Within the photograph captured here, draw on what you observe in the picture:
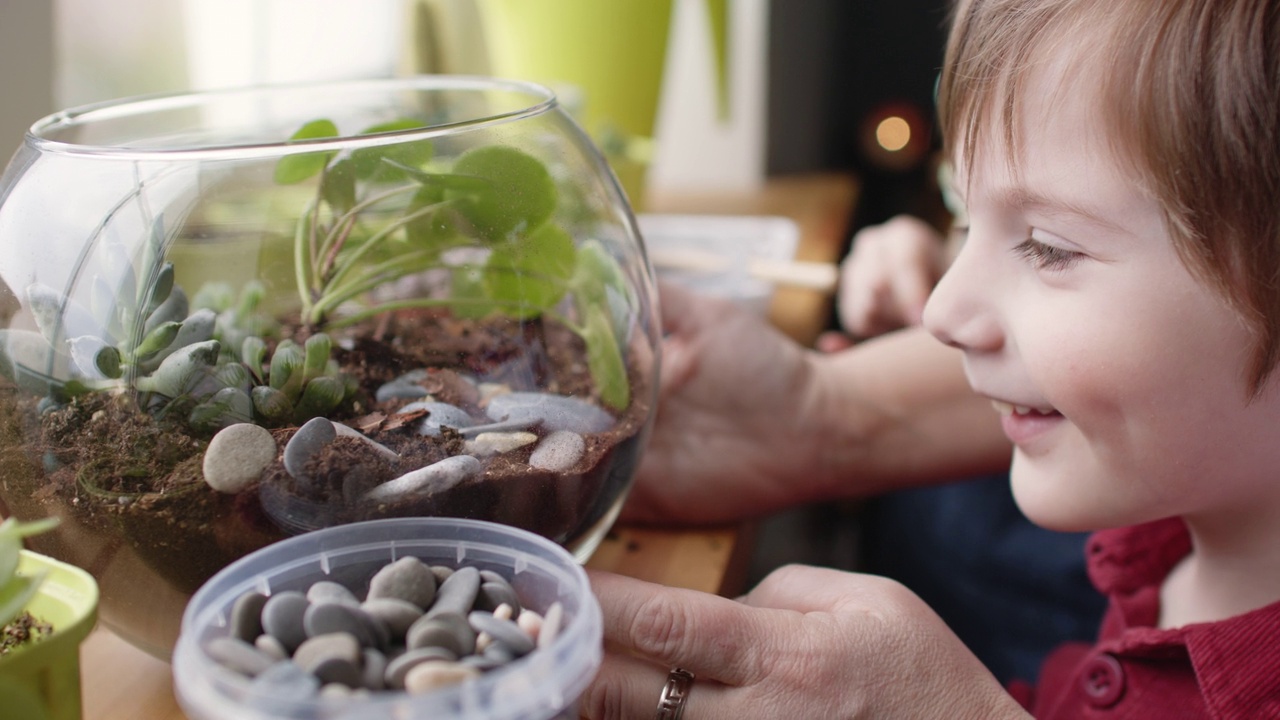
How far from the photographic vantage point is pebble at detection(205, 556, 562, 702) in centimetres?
28

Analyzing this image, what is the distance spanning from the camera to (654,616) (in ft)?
1.33

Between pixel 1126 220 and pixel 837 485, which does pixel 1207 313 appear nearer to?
pixel 1126 220

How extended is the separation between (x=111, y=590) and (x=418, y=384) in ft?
0.49

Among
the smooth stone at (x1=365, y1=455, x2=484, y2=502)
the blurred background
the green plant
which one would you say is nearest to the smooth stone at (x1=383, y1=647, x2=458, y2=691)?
the smooth stone at (x1=365, y1=455, x2=484, y2=502)

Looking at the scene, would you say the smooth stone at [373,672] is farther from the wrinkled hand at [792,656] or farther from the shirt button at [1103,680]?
the shirt button at [1103,680]

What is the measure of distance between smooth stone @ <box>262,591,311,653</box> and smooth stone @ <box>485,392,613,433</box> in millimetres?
129

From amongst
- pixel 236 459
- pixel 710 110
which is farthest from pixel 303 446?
pixel 710 110

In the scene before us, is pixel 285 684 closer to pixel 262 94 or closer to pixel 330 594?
pixel 330 594

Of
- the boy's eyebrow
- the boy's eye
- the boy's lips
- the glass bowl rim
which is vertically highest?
the glass bowl rim

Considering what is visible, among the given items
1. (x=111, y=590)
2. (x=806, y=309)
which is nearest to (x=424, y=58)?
(x=806, y=309)

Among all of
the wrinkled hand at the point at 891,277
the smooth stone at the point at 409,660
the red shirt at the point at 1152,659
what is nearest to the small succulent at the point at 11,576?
the smooth stone at the point at 409,660

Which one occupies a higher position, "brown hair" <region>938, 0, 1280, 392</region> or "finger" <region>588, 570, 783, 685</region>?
"brown hair" <region>938, 0, 1280, 392</region>

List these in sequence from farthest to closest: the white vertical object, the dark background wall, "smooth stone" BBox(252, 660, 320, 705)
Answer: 1. the dark background wall
2. the white vertical object
3. "smooth stone" BBox(252, 660, 320, 705)

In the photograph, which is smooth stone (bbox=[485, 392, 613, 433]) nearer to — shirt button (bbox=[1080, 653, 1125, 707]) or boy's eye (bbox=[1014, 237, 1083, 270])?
boy's eye (bbox=[1014, 237, 1083, 270])
